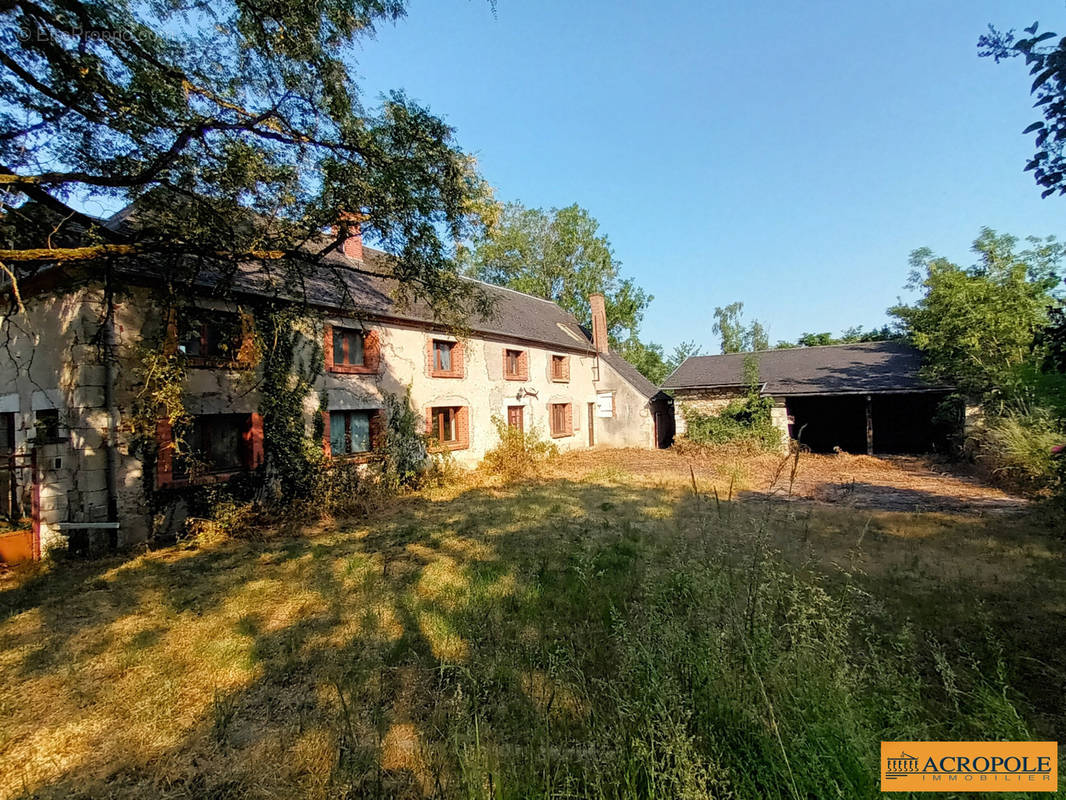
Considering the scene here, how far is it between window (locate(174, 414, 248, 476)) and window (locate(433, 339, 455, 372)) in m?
5.59

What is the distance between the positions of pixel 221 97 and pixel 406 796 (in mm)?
7524

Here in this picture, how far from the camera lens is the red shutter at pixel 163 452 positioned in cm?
786

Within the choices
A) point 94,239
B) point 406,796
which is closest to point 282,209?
point 94,239

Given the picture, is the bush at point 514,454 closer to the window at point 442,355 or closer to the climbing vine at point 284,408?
the window at point 442,355

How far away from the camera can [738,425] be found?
18.8m

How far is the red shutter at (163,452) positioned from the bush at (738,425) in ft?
58.4

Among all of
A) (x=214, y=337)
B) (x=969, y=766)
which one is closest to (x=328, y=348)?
(x=214, y=337)

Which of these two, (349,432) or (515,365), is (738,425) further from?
(349,432)

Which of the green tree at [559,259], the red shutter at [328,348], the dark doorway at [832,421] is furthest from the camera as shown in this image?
the green tree at [559,259]

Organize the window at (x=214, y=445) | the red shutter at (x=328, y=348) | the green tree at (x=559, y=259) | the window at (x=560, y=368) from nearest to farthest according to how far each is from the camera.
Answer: the window at (x=214, y=445), the red shutter at (x=328, y=348), the window at (x=560, y=368), the green tree at (x=559, y=259)

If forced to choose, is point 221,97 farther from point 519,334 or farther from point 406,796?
point 519,334

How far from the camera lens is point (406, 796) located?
249 cm

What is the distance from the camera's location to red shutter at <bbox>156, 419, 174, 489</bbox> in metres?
7.86

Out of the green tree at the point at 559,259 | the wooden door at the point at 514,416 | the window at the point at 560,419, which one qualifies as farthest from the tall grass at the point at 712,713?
the green tree at the point at 559,259
